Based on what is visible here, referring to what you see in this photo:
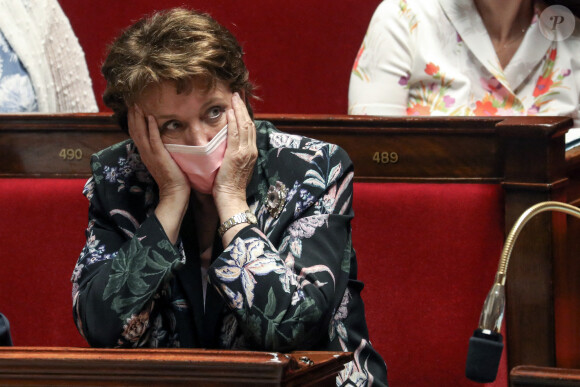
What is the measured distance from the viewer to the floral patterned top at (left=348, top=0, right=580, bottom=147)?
2350 mm

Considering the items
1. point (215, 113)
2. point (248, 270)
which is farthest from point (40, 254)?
point (248, 270)

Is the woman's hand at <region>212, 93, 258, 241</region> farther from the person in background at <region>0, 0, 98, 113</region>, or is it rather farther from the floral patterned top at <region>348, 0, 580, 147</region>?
the person in background at <region>0, 0, 98, 113</region>

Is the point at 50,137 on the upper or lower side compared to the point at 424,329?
upper

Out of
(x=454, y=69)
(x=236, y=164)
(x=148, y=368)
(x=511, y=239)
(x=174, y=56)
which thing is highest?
(x=454, y=69)

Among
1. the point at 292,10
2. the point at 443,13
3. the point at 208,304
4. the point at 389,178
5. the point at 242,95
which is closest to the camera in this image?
the point at 208,304

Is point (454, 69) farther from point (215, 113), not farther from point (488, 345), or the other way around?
point (488, 345)

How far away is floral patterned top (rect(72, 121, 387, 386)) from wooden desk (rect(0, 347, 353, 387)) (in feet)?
0.88

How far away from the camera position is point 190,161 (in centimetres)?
154

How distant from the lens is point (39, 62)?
2643 mm

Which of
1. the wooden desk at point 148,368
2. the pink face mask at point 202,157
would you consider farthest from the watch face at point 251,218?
the wooden desk at point 148,368

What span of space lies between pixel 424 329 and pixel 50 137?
0.88 m

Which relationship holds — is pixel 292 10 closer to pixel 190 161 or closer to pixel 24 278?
pixel 24 278

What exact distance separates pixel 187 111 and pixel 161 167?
11 centimetres

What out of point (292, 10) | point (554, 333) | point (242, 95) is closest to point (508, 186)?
point (554, 333)
